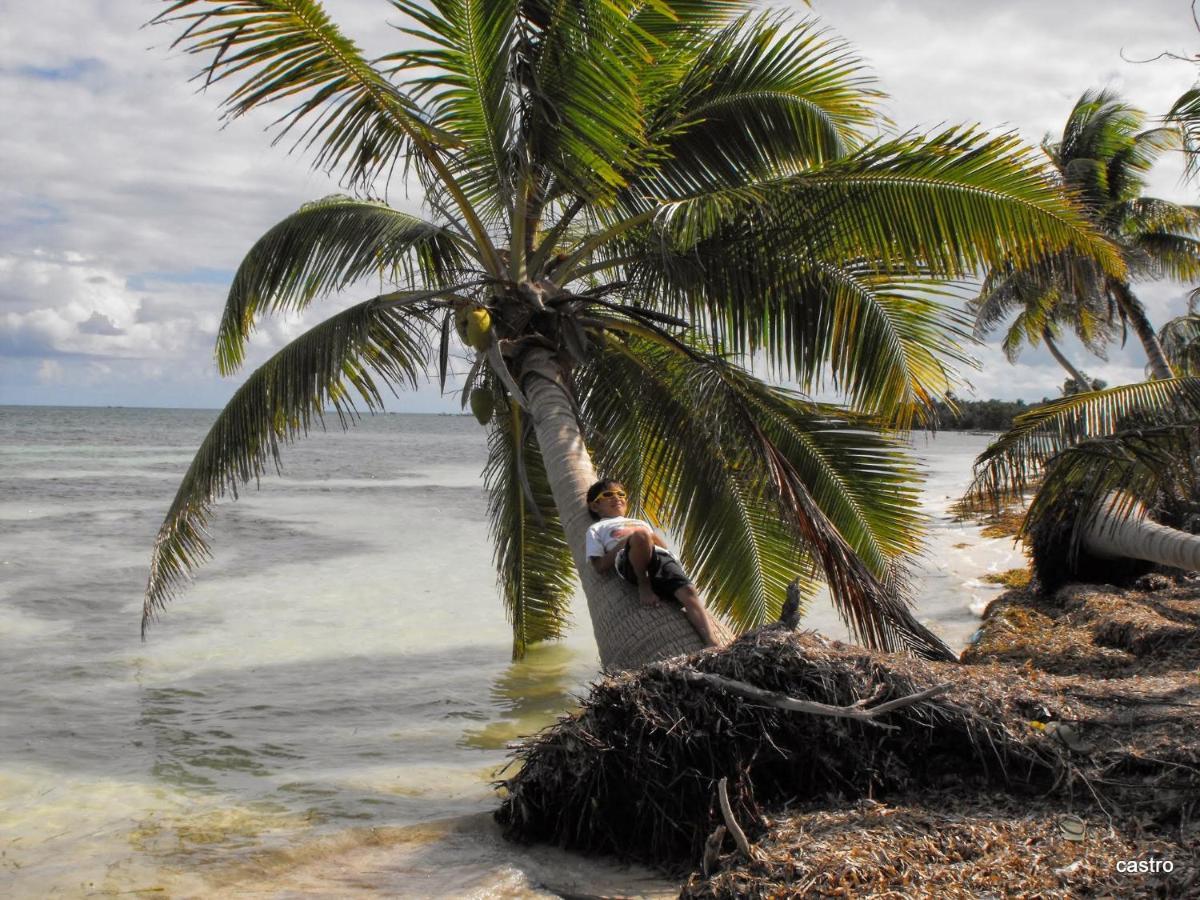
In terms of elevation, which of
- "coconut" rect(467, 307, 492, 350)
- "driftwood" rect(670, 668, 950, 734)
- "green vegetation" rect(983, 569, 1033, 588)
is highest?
"coconut" rect(467, 307, 492, 350)

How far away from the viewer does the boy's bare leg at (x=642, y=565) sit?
19.7ft

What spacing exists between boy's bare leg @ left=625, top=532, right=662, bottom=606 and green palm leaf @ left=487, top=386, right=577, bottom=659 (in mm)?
2979

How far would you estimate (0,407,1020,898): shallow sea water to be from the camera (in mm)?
5371

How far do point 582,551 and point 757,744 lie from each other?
7.23 feet

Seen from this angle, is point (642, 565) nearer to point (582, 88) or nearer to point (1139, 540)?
point (582, 88)

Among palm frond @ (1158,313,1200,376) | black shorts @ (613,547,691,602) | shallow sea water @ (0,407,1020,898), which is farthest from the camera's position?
palm frond @ (1158,313,1200,376)

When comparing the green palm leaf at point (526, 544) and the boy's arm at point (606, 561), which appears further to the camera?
the green palm leaf at point (526, 544)

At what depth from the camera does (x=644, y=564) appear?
6039 millimetres

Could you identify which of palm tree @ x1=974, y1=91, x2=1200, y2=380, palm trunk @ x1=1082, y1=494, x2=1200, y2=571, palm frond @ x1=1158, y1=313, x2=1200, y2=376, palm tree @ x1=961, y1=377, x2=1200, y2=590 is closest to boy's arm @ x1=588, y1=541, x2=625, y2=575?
palm tree @ x1=961, y1=377, x2=1200, y2=590

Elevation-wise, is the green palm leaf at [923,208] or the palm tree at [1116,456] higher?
the green palm leaf at [923,208]

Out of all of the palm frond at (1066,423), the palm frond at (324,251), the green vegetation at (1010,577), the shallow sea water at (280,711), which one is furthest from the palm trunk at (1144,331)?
the palm frond at (324,251)

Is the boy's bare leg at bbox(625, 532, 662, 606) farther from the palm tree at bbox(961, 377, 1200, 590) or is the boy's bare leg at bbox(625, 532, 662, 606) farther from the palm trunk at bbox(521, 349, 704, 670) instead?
the palm tree at bbox(961, 377, 1200, 590)

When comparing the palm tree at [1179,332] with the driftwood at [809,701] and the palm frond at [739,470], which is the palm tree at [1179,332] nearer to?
the palm frond at [739,470]

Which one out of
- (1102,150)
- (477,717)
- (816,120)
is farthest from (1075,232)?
(1102,150)
